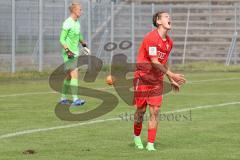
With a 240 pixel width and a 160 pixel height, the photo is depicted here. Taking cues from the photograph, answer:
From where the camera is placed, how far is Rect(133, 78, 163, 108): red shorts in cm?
1180

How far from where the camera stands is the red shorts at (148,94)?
38.7 feet

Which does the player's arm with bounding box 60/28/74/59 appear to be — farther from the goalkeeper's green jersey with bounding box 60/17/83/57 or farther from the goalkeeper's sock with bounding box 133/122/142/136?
the goalkeeper's sock with bounding box 133/122/142/136

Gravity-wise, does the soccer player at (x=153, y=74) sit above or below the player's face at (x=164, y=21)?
below

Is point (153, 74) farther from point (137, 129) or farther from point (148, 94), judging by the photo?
point (137, 129)

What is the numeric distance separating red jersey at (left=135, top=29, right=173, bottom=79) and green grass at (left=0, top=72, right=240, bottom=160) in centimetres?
100

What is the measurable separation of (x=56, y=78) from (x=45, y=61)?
3996 mm

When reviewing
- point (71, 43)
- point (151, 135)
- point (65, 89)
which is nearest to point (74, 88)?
point (65, 89)

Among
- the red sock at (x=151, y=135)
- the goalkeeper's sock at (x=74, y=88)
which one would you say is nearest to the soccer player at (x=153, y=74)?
the red sock at (x=151, y=135)

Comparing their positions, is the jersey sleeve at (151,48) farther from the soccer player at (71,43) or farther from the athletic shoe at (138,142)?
the soccer player at (71,43)

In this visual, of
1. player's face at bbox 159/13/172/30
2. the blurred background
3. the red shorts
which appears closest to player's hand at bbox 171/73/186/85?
the red shorts

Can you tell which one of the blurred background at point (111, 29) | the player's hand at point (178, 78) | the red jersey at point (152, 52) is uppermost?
the red jersey at point (152, 52)

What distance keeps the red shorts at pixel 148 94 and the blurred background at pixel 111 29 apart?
1793cm

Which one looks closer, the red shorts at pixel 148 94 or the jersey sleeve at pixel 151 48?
the jersey sleeve at pixel 151 48

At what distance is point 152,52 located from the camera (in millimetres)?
11664
